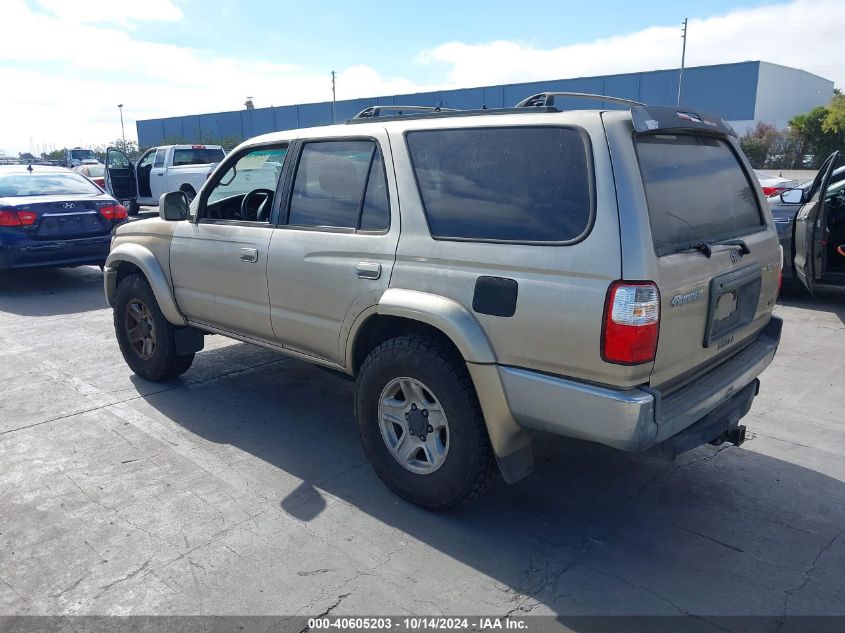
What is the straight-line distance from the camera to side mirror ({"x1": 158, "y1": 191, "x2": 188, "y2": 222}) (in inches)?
190

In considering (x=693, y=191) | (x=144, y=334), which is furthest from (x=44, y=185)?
(x=693, y=191)

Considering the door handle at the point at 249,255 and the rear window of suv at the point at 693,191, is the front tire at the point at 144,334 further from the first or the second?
the rear window of suv at the point at 693,191

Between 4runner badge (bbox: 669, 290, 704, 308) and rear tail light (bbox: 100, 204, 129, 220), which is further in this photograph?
rear tail light (bbox: 100, 204, 129, 220)

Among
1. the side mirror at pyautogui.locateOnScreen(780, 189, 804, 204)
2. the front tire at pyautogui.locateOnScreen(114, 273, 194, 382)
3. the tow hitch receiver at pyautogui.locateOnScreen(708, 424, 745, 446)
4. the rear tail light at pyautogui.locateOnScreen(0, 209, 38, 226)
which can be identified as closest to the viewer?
the tow hitch receiver at pyautogui.locateOnScreen(708, 424, 745, 446)

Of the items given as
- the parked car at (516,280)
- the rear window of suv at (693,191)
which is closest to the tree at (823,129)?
the rear window of suv at (693,191)

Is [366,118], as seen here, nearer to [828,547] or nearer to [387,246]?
[387,246]

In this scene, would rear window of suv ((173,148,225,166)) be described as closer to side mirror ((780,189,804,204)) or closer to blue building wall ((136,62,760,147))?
side mirror ((780,189,804,204))

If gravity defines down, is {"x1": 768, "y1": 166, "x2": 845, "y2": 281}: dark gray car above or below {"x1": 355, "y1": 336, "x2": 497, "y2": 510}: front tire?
above

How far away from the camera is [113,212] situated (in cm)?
947

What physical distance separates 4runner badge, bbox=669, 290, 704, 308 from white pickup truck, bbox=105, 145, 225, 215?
15.3 m

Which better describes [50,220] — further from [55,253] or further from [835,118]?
[835,118]

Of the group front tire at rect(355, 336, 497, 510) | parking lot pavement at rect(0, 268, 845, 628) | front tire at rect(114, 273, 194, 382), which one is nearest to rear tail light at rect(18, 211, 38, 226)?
front tire at rect(114, 273, 194, 382)

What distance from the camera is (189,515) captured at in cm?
343

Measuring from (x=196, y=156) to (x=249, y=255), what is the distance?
14664 millimetres
